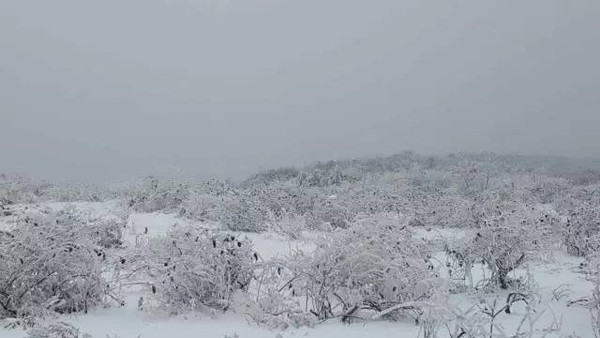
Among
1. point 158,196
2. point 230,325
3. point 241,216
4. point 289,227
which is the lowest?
point 230,325

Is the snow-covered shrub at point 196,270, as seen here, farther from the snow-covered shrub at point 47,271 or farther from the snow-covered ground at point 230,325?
the snow-covered shrub at point 47,271

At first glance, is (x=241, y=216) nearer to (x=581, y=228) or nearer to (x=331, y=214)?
(x=331, y=214)

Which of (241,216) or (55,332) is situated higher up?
(241,216)

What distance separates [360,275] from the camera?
4270mm

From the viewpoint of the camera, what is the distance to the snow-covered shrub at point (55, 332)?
360 cm

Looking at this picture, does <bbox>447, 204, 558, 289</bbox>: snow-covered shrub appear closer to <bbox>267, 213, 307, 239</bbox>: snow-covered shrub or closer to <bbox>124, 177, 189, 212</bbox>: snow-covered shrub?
<bbox>267, 213, 307, 239</bbox>: snow-covered shrub

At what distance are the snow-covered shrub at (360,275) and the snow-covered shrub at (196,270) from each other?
429 millimetres

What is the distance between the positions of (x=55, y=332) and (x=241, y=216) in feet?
17.7

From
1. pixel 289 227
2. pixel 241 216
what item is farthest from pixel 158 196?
pixel 289 227

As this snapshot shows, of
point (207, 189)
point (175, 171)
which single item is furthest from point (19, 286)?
point (175, 171)

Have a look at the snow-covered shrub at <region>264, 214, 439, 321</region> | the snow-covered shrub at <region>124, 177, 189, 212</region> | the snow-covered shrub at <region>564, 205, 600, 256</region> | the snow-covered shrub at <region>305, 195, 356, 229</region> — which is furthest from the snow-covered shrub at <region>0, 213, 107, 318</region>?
the snow-covered shrub at <region>124, 177, 189, 212</region>

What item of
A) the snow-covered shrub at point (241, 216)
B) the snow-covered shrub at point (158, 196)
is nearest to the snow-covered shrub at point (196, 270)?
the snow-covered shrub at point (241, 216)

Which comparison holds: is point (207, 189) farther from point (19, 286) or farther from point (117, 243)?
point (19, 286)

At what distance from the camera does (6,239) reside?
4.51 meters
